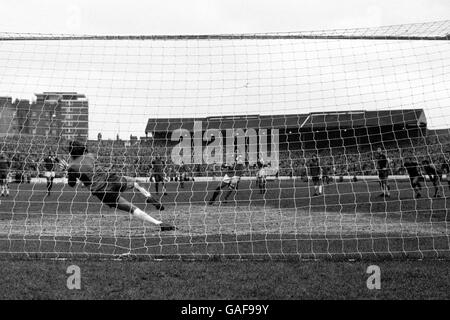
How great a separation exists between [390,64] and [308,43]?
59.0 inches

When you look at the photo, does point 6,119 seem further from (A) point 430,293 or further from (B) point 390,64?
(A) point 430,293

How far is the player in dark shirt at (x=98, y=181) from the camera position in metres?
9.14

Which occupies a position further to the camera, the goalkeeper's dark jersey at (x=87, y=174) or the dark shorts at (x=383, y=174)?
the dark shorts at (x=383, y=174)

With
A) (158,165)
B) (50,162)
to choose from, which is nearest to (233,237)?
(50,162)

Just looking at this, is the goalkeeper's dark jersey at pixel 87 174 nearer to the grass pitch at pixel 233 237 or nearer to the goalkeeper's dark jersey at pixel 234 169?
the grass pitch at pixel 233 237

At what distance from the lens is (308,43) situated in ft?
30.3

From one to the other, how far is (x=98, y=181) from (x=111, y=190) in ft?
0.95

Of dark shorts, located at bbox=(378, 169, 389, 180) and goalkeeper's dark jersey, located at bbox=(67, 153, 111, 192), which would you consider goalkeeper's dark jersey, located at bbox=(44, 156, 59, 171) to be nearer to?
goalkeeper's dark jersey, located at bbox=(67, 153, 111, 192)

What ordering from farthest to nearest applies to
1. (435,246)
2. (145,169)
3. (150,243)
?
(145,169) < (150,243) < (435,246)

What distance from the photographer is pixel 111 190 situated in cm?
928

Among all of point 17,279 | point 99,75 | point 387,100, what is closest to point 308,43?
point 387,100

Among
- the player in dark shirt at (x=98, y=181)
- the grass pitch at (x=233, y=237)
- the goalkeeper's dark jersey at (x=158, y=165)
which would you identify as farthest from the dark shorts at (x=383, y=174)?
the player in dark shirt at (x=98, y=181)

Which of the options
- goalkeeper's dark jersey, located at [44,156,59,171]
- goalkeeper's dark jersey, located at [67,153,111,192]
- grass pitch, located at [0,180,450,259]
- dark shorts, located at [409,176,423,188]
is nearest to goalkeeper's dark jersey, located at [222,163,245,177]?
grass pitch, located at [0,180,450,259]

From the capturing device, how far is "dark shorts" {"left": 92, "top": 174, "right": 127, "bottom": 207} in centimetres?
923
